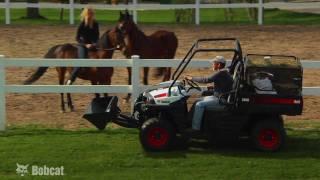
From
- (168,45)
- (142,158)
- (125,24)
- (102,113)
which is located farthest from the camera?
(168,45)

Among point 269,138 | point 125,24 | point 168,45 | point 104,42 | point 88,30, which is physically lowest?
point 269,138

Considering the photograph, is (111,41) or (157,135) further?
(111,41)

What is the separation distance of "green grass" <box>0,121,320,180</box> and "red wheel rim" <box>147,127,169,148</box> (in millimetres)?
154

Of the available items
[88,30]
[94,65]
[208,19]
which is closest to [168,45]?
[88,30]

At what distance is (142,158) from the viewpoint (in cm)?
764

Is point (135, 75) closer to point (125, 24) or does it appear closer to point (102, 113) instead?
point (102, 113)

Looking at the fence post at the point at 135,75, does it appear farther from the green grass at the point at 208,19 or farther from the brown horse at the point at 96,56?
the green grass at the point at 208,19

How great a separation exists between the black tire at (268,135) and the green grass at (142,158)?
0.10 m

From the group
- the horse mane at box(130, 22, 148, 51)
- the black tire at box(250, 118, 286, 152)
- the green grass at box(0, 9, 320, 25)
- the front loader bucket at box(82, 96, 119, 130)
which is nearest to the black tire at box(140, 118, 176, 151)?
the front loader bucket at box(82, 96, 119, 130)

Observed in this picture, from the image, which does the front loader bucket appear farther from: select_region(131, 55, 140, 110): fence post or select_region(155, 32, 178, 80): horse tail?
select_region(155, 32, 178, 80): horse tail

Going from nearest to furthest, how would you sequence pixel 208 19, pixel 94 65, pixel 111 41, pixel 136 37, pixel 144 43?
pixel 94 65
pixel 111 41
pixel 136 37
pixel 144 43
pixel 208 19

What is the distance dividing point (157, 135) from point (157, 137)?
25mm

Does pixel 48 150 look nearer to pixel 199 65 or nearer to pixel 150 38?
pixel 199 65

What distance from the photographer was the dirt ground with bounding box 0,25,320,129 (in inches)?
415
